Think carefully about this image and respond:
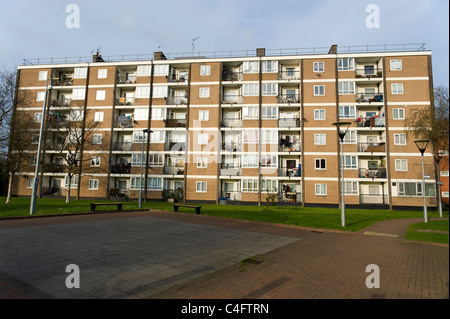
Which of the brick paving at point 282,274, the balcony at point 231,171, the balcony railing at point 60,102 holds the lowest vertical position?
the brick paving at point 282,274

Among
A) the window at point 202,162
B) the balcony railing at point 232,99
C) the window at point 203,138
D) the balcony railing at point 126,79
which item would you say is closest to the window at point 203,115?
the window at point 203,138

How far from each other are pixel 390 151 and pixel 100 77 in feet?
127

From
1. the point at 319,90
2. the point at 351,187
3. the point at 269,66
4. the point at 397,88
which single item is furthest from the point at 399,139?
the point at 269,66

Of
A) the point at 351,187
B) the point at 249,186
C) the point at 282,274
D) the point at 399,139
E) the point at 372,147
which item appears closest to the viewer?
the point at 282,274

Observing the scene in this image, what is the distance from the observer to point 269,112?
3434cm

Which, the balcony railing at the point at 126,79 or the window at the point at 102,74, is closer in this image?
the window at the point at 102,74

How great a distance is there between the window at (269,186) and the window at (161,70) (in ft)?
65.0

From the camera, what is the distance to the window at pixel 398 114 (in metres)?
31.8

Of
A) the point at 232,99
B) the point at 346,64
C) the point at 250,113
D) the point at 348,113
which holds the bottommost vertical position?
the point at 348,113

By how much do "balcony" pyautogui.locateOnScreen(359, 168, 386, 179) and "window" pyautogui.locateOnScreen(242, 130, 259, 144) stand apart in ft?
42.6

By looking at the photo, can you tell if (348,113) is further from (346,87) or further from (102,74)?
(102,74)

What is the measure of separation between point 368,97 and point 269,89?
12.4 m

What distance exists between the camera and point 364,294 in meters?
5.13

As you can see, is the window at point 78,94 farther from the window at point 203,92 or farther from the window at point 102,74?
the window at point 203,92
